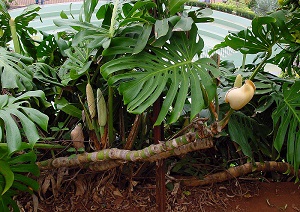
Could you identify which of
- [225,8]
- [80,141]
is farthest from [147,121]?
[225,8]

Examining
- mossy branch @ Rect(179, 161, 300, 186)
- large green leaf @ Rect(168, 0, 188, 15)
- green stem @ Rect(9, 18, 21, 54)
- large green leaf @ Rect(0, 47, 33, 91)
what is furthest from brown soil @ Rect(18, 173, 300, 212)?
large green leaf @ Rect(168, 0, 188, 15)

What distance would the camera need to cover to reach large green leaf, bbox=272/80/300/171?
3.82ft

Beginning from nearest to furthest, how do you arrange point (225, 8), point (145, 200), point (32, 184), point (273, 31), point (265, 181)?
point (273, 31) < point (32, 184) < point (145, 200) < point (265, 181) < point (225, 8)

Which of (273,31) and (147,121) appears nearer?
(273,31)

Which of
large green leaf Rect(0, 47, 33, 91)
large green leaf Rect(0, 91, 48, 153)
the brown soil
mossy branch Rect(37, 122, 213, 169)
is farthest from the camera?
the brown soil

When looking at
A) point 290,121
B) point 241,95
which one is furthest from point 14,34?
point 290,121

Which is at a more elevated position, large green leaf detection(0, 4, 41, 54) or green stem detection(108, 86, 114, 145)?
large green leaf detection(0, 4, 41, 54)

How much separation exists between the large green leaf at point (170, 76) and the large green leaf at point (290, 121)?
29cm

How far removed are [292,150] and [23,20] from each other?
111 centimetres

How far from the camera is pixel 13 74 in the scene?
1165 mm

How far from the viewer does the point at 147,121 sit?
1.36 metres

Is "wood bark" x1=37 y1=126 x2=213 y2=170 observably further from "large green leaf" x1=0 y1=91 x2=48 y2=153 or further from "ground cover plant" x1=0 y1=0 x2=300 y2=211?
"large green leaf" x1=0 y1=91 x2=48 y2=153

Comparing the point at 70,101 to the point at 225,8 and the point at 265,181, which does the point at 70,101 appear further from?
the point at 225,8

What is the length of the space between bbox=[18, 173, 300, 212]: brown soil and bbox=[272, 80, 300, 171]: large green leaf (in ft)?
0.87
